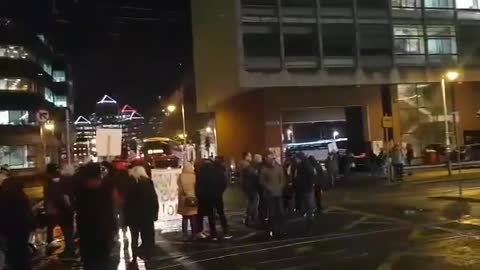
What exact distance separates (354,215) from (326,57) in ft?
77.3

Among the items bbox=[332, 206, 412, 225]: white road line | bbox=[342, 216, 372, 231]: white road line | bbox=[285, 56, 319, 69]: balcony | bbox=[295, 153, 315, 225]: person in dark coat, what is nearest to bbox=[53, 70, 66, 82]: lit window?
bbox=[285, 56, 319, 69]: balcony

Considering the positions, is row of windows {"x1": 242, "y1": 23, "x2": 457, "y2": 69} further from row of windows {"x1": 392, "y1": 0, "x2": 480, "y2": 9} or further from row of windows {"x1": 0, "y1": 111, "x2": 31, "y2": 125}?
row of windows {"x1": 0, "y1": 111, "x2": 31, "y2": 125}

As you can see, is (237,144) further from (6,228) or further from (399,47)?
(6,228)

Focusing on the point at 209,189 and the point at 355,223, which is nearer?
the point at 209,189

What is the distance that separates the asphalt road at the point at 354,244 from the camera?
425 inches

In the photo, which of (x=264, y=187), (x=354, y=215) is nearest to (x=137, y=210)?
(x=264, y=187)

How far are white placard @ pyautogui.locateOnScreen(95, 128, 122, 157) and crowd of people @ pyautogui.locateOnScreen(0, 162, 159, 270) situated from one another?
6.24 ft

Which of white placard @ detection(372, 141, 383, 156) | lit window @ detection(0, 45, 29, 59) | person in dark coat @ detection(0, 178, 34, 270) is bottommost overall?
person in dark coat @ detection(0, 178, 34, 270)

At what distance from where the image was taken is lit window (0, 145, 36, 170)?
224ft

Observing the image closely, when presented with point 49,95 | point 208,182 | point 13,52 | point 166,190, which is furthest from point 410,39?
point 49,95

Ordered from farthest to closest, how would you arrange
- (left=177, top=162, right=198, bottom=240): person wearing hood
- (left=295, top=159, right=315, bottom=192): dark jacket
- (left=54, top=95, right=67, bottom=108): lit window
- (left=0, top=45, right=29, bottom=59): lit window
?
(left=54, top=95, right=67, bottom=108): lit window < (left=0, top=45, right=29, bottom=59): lit window < (left=295, top=159, right=315, bottom=192): dark jacket < (left=177, top=162, right=198, bottom=240): person wearing hood

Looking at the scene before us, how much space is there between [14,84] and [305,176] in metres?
63.9

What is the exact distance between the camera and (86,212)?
7.25 metres

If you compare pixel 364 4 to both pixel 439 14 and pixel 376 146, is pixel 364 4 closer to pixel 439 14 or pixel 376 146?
pixel 439 14
